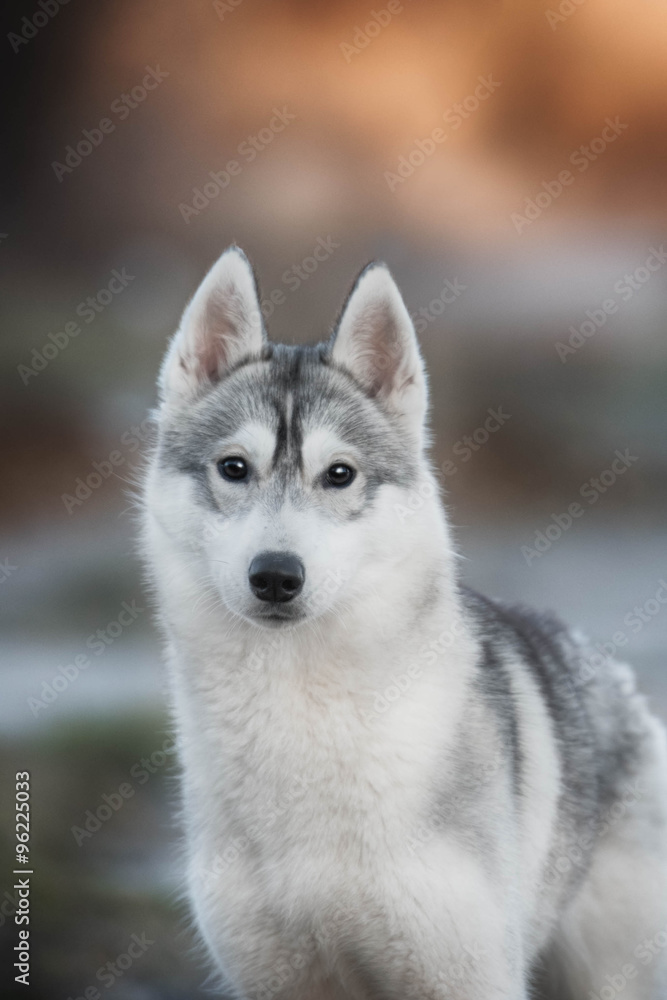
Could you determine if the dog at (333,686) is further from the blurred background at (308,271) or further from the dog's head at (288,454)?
the blurred background at (308,271)

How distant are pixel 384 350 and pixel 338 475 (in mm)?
333

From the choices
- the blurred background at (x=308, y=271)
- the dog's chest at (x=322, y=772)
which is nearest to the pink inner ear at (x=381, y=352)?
the dog's chest at (x=322, y=772)

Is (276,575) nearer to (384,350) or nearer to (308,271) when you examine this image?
(384,350)

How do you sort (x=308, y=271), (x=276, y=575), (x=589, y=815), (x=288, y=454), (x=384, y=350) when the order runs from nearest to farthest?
(x=276, y=575)
(x=288, y=454)
(x=384, y=350)
(x=589, y=815)
(x=308, y=271)

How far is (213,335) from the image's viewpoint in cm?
227

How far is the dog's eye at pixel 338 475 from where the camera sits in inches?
82.0

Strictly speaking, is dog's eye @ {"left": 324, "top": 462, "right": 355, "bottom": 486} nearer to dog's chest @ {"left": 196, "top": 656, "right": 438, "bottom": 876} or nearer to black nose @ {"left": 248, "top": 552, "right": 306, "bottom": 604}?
black nose @ {"left": 248, "top": 552, "right": 306, "bottom": 604}

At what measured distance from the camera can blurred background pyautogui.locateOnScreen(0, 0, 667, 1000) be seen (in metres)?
3.28

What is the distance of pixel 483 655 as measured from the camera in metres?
2.29

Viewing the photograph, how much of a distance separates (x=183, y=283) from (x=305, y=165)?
59 centimetres

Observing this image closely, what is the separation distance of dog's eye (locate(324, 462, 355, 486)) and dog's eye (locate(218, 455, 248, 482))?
0.57 ft

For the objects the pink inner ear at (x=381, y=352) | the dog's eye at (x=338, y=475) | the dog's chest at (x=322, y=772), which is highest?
A: the pink inner ear at (x=381, y=352)

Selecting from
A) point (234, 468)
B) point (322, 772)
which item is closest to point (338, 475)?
point (234, 468)

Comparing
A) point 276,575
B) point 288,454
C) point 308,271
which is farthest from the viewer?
point 308,271
